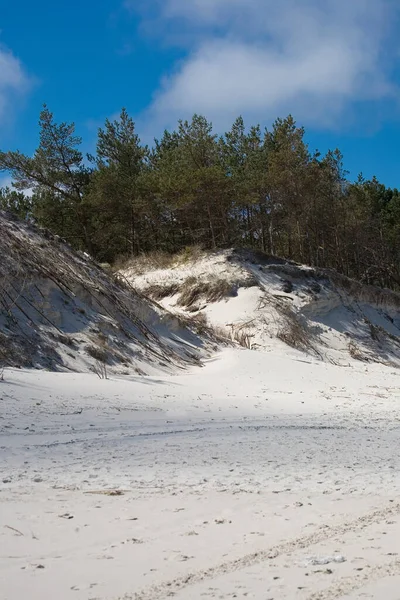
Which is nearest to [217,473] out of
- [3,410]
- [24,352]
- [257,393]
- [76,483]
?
[76,483]

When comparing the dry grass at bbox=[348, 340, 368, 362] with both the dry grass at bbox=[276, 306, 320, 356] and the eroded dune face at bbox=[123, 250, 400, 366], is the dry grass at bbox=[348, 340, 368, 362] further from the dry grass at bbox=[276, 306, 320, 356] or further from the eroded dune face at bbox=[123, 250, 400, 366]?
the dry grass at bbox=[276, 306, 320, 356]

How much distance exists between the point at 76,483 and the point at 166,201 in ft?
69.6

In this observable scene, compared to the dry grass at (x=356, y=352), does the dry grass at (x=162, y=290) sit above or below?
above

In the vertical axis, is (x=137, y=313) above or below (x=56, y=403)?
above

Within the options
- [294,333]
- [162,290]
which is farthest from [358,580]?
[162,290]

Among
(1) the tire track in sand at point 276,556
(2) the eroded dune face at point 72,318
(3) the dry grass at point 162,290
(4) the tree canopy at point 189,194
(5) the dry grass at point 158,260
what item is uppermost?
(4) the tree canopy at point 189,194

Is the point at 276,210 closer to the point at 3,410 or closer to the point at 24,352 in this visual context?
the point at 24,352

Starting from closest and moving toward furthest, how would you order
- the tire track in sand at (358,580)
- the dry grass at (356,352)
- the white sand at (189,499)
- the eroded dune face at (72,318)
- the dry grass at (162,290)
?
the tire track in sand at (358,580)
the white sand at (189,499)
the eroded dune face at (72,318)
the dry grass at (356,352)
the dry grass at (162,290)

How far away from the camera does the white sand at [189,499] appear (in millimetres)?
2871

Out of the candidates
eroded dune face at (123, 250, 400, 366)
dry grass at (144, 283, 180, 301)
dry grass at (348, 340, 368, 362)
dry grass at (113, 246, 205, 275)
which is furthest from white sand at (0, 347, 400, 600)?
dry grass at (113, 246, 205, 275)

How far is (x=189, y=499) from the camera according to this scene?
4.24 m

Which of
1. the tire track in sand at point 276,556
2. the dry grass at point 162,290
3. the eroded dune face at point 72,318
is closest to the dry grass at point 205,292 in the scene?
the dry grass at point 162,290

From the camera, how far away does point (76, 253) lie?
17703 millimetres

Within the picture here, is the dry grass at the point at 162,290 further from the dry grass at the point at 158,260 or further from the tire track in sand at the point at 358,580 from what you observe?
the tire track in sand at the point at 358,580
